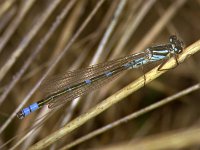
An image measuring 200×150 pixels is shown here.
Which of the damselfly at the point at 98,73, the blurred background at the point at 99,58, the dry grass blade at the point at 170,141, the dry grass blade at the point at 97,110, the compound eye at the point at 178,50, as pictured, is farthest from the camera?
the blurred background at the point at 99,58

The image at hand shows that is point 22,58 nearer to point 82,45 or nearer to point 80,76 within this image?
point 82,45

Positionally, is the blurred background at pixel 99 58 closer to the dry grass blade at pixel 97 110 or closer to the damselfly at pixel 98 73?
the damselfly at pixel 98 73

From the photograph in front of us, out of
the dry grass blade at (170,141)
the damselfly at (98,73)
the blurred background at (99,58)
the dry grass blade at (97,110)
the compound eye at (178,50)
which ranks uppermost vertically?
the blurred background at (99,58)

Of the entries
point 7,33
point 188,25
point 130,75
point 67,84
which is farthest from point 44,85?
point 188,25

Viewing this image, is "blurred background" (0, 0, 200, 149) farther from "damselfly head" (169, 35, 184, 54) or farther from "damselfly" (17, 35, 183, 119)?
"damselfly head" (169, 35, 184, 54)

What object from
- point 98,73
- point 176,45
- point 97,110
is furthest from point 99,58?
point 97,110

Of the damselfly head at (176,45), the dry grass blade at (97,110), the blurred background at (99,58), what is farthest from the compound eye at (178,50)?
the blurred background at (99,58)
